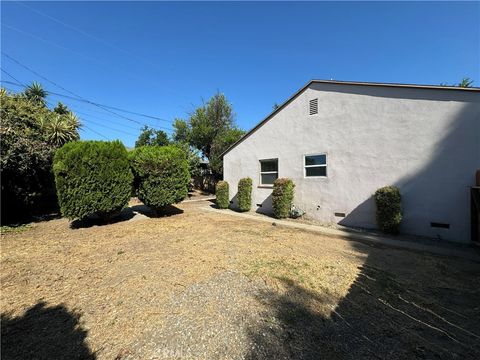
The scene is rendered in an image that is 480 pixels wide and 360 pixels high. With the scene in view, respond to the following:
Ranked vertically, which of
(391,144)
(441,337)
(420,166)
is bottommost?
(441,337)

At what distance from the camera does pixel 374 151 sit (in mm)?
8492

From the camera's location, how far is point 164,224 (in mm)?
8844

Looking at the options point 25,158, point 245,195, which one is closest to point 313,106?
point 245,195

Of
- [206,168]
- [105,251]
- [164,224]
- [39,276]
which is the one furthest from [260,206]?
[206,168]

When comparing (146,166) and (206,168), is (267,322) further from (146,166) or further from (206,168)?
(206,168)

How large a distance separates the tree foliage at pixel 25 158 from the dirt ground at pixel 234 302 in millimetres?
4165

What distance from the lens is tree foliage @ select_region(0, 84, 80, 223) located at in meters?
8.77

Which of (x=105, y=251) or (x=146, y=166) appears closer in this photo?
(x=105, y=251)

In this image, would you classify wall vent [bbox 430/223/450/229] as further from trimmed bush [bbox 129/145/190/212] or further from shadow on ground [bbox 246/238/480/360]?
trimmed bush [bbox 129/145/190/212]

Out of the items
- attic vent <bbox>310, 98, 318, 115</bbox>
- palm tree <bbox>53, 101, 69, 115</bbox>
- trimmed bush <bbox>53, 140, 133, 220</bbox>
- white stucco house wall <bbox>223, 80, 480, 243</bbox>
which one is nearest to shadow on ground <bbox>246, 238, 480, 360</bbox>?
white stucco house wall <bbox>223, 80, 480, 243</bbox>

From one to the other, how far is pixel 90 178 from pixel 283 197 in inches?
282

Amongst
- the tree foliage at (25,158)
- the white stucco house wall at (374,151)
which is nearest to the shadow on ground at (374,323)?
the white stucco house wall at (374,151)

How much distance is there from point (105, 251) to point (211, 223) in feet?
13.1

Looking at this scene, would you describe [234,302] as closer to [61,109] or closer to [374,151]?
[374,151]
